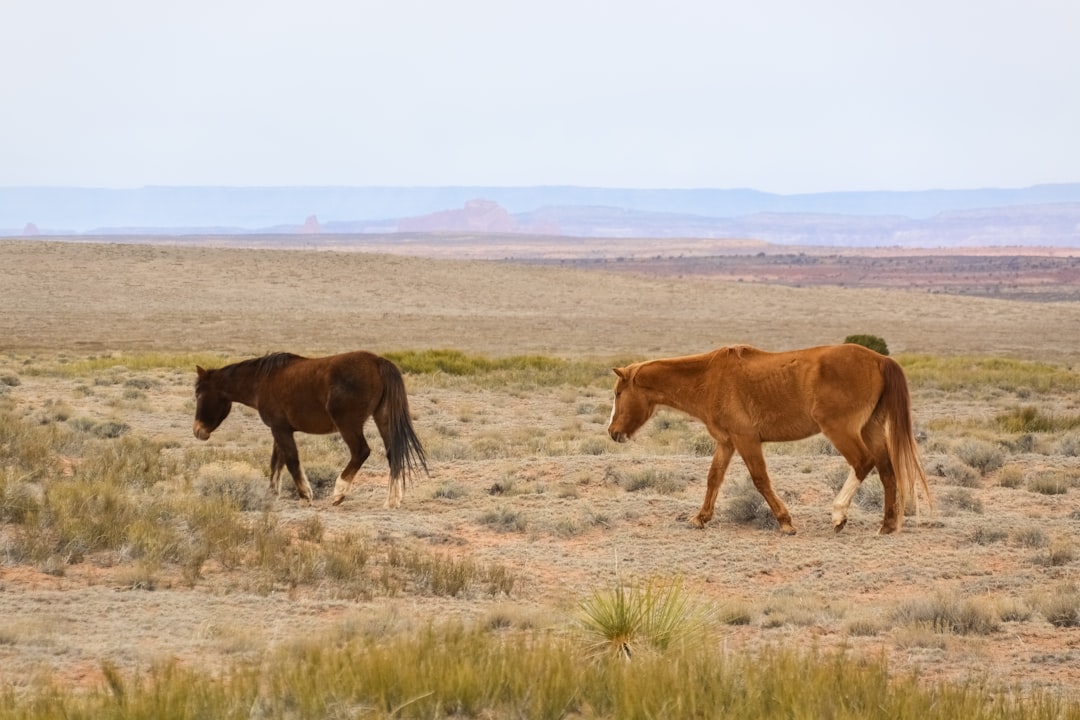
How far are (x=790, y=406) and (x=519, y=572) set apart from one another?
9.24ft

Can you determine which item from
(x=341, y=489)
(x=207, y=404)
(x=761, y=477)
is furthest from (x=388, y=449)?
(x=761, y=477)

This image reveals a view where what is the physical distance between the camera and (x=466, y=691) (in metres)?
5.45

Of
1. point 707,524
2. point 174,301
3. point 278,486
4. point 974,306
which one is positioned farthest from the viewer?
point 974,306

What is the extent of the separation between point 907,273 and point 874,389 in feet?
412

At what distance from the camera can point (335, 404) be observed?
12031 mm

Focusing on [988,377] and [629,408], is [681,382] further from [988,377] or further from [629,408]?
[988,377]

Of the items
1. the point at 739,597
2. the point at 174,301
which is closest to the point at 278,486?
the point at 739,597

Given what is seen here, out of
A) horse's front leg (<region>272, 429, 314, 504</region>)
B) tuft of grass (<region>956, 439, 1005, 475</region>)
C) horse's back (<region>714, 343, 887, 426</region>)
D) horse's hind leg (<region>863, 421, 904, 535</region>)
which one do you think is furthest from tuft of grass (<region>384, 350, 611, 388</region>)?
horse's hind leg (<region>863, 421, 904, 535</region>)

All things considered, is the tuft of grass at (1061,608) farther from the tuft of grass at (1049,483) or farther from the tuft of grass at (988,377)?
the tuft of grass at (988,377)

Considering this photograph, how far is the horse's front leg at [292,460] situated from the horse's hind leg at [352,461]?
33cm

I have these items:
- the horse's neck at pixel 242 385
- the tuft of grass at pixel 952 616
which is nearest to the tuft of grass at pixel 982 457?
the tuft of grass at pixel 952 616

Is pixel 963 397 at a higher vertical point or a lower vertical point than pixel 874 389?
lower

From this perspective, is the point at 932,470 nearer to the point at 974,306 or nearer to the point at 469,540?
the point at 469,540

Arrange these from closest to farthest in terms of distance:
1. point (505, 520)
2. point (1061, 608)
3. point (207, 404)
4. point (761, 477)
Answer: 1. point (1061, 608)
2. point (761, 477)
3. point (505, 520)
4. point (207, 404)
